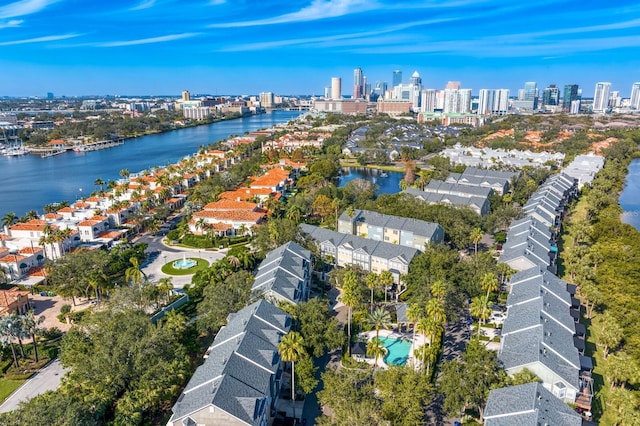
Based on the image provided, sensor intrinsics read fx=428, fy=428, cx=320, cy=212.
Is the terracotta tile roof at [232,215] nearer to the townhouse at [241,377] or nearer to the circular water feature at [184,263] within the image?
the circular water feature at [184,263]

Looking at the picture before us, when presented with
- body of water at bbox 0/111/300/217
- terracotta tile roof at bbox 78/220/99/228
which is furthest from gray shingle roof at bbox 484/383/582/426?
body of water at bbox 0/111/300/217

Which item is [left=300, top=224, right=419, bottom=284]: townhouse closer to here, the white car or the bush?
the white car

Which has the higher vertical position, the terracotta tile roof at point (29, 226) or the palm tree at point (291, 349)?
the palm tree at point (291, 349)

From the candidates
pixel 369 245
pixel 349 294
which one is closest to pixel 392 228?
pixel 369 245

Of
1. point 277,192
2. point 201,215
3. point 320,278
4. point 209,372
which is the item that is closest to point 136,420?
point 209,372

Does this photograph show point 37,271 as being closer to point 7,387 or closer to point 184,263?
point 184,263

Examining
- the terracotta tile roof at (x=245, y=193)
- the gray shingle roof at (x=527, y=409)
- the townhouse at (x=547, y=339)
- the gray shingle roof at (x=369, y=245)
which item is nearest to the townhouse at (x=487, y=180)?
the terracotta tile roof at (x=245, y=193)
